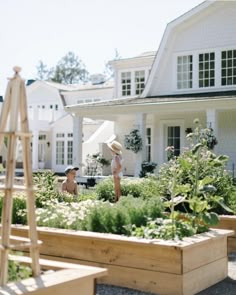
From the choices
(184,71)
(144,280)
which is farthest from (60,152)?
(144,280)

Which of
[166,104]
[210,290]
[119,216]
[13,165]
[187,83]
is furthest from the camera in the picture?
[187,83]

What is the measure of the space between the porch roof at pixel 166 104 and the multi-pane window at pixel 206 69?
802mm

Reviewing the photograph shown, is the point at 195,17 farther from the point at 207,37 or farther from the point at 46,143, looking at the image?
the point at 46,143

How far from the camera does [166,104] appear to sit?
18.7 meters

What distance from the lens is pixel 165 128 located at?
72.9 ft

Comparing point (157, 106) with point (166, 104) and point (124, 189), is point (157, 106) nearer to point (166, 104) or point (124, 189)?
point (166, 104)

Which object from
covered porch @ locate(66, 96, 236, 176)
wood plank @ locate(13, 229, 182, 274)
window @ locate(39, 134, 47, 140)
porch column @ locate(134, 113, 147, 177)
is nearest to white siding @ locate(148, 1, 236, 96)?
covered porch @ locate(66, 96, 236, 176)

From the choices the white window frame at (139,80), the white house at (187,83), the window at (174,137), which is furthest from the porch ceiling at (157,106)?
the white window frame at (139,80)

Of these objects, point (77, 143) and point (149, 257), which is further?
point (77, 143)

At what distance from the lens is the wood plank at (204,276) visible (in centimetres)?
545

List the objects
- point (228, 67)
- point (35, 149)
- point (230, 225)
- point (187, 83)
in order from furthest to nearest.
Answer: point (35, 149)
point (187, 83)
point (228, 67)
point (230, 225)

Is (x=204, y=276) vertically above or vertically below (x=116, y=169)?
below

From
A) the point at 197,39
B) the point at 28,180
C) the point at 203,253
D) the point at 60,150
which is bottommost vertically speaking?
the point at 203,253

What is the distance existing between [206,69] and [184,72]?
1.00 m
